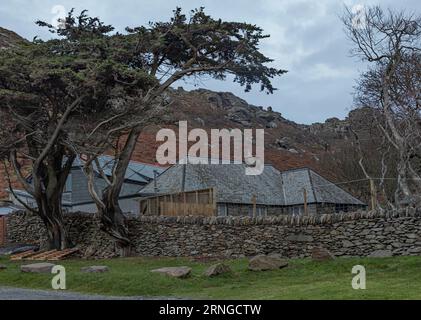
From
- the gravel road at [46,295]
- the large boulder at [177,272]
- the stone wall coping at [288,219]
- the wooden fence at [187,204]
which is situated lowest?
the gravel road at [46,295]

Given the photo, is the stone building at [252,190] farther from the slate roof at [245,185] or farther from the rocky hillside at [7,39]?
the rocky hillside at [7,39]

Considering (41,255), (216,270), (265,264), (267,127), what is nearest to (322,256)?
(265,264)

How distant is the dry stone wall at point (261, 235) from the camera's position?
20078 millimetres

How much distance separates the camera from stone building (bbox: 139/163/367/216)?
1347 inches

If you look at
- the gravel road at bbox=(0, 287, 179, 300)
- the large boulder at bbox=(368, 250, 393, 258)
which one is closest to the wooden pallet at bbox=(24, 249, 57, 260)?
the gravel road at bbox=(0, 287, 179, 300)

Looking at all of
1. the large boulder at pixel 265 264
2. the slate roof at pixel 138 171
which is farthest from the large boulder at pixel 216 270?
the slate roof at pixel 138 171

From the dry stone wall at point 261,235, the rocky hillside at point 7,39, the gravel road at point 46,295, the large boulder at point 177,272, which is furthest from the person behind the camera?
the rocky hillside at point 7,39

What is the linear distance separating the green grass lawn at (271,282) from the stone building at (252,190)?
1407 centimetres

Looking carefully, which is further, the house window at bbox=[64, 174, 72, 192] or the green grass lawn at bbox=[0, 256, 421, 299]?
the house window at bbox=[64, 174, 72, 192]

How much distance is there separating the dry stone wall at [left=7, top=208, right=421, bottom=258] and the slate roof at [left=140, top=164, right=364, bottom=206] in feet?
22.9

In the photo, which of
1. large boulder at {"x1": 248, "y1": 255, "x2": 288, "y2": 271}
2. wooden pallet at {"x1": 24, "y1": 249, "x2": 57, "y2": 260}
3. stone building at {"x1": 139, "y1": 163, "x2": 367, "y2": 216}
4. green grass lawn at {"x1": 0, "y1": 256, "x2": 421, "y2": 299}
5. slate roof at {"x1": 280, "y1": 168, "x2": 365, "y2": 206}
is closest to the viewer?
green grass lawn at {"x1": 0, "y1": 256, "x2": 421, "y2": 299}

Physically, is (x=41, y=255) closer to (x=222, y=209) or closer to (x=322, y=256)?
(x=222, y=209)

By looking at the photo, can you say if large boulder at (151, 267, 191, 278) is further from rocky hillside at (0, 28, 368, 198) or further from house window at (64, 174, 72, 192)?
rocky hillside at (0, 28, 368, 198)
